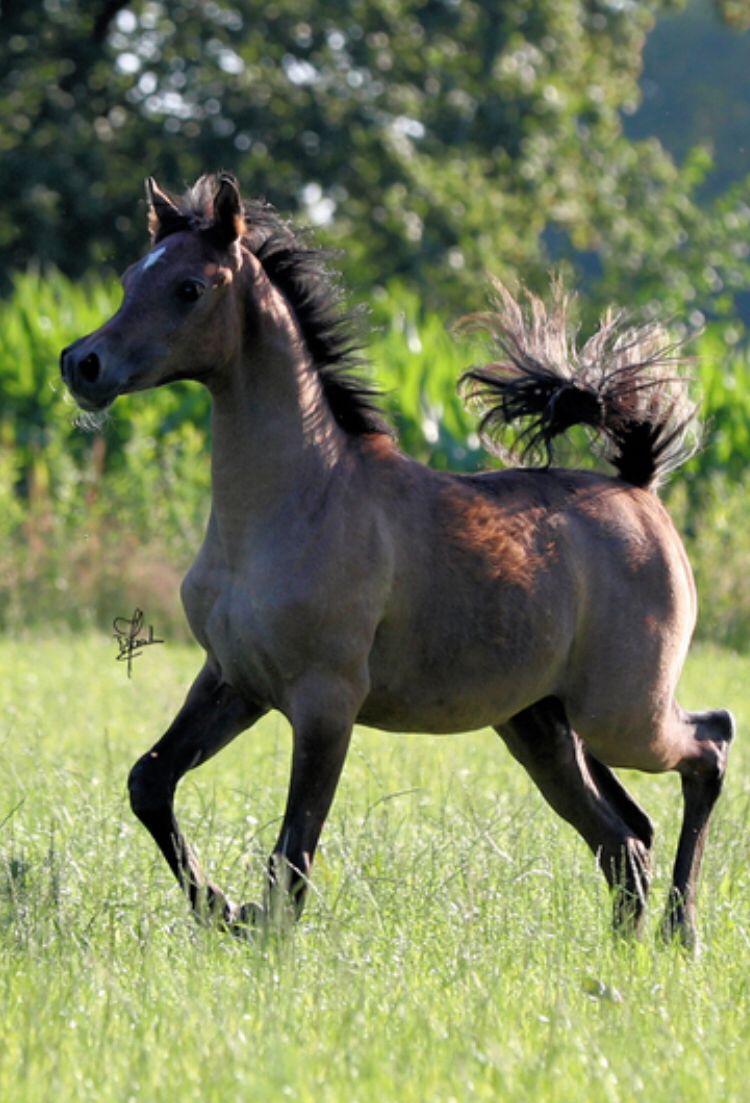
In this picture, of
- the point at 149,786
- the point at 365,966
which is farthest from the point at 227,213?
the point at 365,966

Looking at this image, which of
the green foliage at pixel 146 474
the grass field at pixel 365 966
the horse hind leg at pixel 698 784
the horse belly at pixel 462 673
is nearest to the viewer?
the grass field at pixel 365 966

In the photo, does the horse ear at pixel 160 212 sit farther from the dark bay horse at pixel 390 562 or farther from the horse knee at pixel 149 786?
the horse knee at pixel 149 786

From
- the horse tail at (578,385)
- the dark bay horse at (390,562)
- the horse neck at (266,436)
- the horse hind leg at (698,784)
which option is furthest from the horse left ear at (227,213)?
the horse hind leg at (698,784)

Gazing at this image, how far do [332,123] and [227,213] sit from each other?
83.7 ft

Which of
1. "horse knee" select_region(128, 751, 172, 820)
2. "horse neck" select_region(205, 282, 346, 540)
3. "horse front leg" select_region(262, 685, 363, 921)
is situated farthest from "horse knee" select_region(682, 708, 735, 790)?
"horse knee" select_region(128, 751, 172, 820)

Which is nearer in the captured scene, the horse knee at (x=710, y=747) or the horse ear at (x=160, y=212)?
the horse ear at (x=160, y=212)

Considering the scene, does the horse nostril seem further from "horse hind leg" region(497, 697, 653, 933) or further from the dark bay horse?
"horse hind leg" region(497, 697, 653, 933)

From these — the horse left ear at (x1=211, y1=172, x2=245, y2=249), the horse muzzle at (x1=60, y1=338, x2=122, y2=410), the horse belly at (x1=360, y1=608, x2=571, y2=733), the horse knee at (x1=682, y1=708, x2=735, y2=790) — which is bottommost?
the horse knee at (x1=682, y1=708, x2=735, y2=790)

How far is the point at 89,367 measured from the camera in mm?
5555

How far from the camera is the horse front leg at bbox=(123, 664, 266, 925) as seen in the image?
19.8ft

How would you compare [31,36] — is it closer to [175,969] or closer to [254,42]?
[254,42]

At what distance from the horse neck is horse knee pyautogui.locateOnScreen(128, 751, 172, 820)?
0.73 metres

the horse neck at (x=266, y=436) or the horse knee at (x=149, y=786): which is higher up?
the horse neck at (x=266, y=436)

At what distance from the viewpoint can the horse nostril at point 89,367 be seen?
18.2ft
